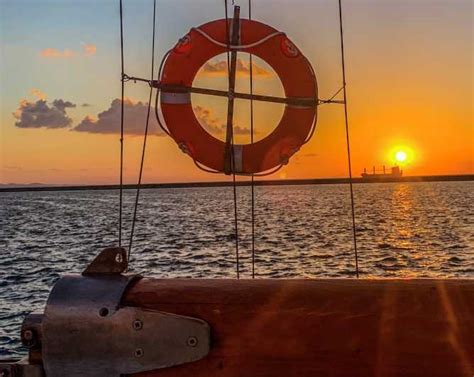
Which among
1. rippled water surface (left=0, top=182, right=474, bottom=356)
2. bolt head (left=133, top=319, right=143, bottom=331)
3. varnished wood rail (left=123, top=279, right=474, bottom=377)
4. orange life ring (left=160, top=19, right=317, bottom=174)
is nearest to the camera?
varnished wood rail (left=123, top=279, right=474, bottom=377)

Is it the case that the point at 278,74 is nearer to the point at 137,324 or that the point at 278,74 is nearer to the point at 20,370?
the point at 137,324

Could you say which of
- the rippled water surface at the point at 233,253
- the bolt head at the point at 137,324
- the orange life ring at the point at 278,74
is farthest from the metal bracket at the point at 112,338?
the rippled water surface at the point at 233,253

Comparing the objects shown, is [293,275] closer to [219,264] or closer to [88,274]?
[219,264]

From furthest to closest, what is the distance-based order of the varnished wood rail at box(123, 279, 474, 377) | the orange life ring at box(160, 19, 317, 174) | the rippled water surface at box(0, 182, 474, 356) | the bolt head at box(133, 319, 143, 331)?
1. the rippled water surface at box(0, 182, 474, 356)
2. the orange life ring at box(160, 19, 317, 174)
3. the bolt head at box(133, 319, 143, 331)
4. the varnished wood rail at box(123, 279, 474, 377)

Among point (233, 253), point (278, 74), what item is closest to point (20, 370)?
point (278, 74)

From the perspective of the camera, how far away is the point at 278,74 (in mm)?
3949

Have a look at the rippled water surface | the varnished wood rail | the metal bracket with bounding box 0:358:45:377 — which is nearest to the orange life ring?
the varnished wood rail

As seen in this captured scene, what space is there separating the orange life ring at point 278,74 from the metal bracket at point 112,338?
5.40 ft

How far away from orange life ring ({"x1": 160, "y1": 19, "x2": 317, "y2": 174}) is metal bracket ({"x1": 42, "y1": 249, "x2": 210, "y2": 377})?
1.65 m

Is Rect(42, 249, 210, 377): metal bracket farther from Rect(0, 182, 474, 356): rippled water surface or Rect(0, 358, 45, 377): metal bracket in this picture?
Rect(0, 182, 474, 356): rippled water surface

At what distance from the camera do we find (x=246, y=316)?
2.02 m

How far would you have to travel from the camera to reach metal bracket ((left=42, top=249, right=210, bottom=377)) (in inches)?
79.4

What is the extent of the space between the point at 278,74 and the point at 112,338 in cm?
232

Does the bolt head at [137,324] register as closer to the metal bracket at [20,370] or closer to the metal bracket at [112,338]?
the metal bracket at [112,338]
